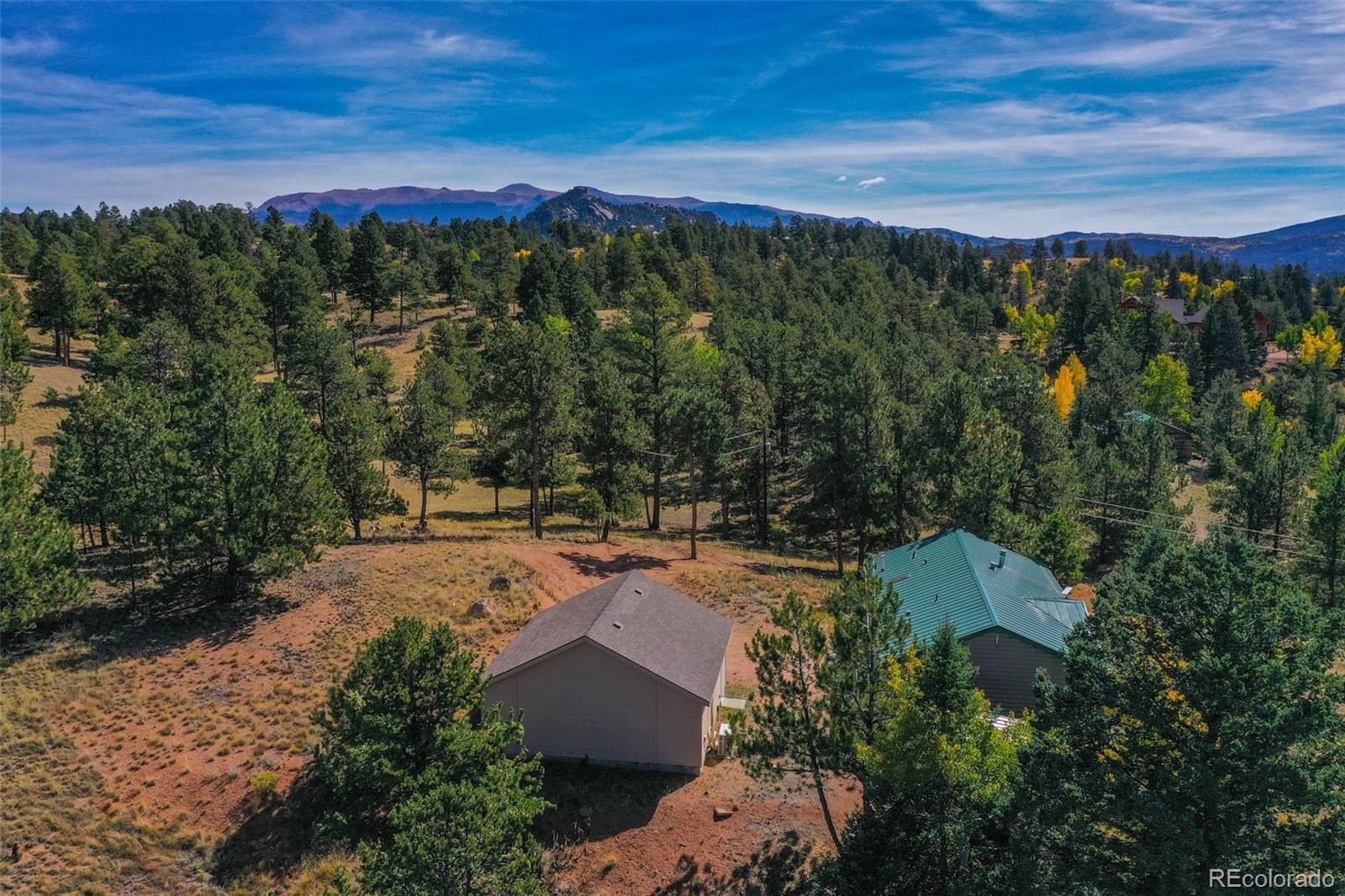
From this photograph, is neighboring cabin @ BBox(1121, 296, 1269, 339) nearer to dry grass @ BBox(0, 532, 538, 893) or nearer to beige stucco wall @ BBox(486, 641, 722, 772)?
beige stucco wall @ BBox(486, 641, 722, 772)

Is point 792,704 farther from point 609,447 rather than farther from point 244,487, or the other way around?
point 609,447

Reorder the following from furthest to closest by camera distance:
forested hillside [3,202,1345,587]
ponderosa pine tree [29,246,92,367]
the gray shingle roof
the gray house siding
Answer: ponderosa pine tree [29,246,92,367]
forested hillside [3,202,1345,587]
the gray house siding
the gray shingle roof

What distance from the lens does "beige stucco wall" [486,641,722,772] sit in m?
20.1

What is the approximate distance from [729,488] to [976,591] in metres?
23.4

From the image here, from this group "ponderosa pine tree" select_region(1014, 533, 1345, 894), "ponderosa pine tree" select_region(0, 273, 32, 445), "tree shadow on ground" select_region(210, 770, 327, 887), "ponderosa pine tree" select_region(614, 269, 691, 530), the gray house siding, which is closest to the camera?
"ponderosa pine tree" select_region(1014, 533, 1345, 894)

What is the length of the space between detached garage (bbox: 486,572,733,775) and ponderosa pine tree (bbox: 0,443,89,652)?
542 inches

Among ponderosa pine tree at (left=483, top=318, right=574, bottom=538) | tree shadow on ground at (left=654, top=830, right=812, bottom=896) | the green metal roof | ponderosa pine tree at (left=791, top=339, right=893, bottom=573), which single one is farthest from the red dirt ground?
ponderosa pine tree at (left=791, top=339, right=893, bottom=573)

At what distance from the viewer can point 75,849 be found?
17.4 meters

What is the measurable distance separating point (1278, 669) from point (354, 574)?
28.4 metres

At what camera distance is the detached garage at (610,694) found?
2006 cm

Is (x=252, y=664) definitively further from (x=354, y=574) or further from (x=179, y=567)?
(x=179, y=567)

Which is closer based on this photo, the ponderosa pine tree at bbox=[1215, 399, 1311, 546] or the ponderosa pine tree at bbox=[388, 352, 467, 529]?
the ponderosa pine tree at bbox=[388, 352, 467, 529]

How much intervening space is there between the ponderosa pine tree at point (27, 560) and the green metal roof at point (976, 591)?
2543 centimetres

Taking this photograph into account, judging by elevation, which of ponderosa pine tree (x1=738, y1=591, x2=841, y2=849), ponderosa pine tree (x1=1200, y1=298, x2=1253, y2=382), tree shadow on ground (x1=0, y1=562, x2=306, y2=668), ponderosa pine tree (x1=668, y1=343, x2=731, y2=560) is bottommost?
tree shadow on ground (x1=0, y1=562, x2=306, y2=668)
